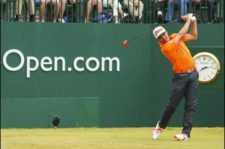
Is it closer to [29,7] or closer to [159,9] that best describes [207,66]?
[159,9]

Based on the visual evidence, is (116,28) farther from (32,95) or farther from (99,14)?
(32,95)

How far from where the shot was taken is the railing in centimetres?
1469

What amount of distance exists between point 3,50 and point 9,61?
26 centimetres

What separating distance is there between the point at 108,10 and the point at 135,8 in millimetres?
601

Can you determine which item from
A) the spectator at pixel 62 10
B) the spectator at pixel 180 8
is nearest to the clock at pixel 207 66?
the spectator at pixel 180 8

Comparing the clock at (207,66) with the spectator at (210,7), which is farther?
the spectator at (210,7)

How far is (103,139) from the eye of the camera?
1180cm

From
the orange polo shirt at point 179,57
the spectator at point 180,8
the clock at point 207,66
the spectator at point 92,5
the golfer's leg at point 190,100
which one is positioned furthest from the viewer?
the spectator at point 180,8

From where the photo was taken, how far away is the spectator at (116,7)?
15180mm

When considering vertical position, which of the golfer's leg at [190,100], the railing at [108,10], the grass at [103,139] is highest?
the railing at [108,10]

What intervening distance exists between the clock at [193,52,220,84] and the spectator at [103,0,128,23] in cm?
188

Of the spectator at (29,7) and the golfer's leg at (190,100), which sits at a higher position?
the spectator at (29,7)

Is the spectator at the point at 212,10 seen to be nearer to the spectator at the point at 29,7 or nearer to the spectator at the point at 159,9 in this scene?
the spectator at the point at 159,9

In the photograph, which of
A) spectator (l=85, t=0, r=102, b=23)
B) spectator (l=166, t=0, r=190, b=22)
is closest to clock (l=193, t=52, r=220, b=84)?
spectator (l=166, t=0, r=190, b=22)
